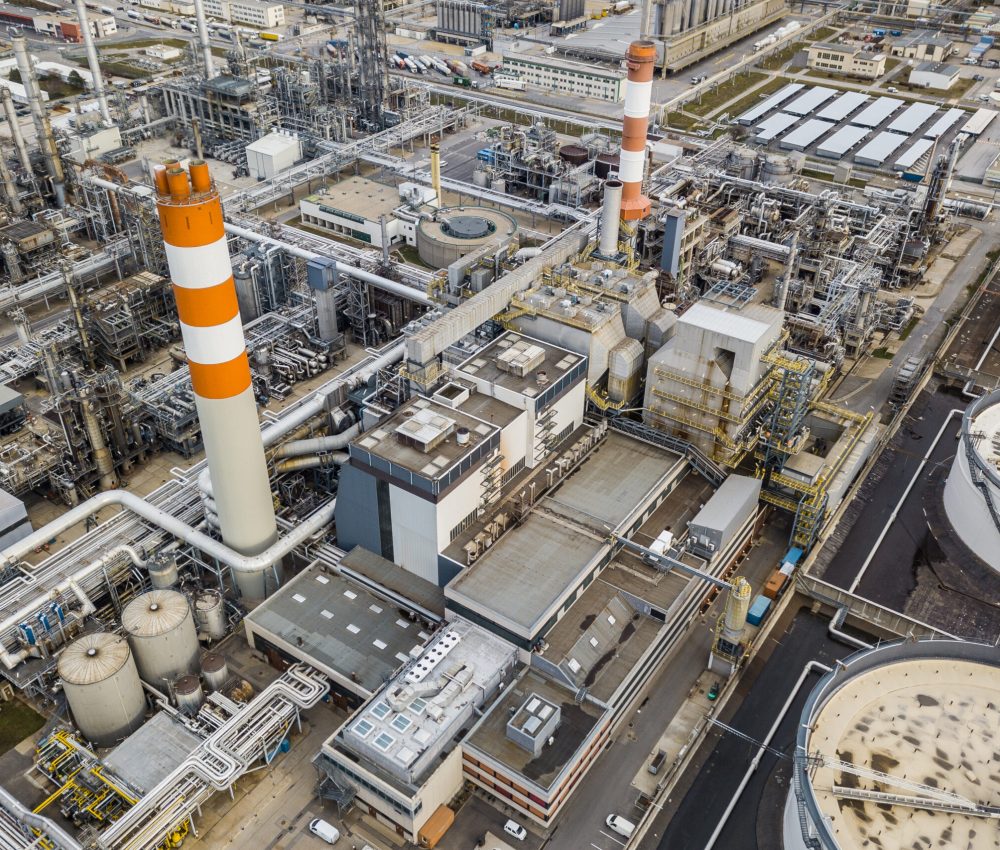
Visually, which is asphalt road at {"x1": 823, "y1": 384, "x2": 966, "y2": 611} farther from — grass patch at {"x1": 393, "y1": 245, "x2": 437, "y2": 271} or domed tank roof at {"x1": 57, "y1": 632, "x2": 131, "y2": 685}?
grass patch at {"x1": 393, "y1": 245, "x2": 437, "y2": 271}

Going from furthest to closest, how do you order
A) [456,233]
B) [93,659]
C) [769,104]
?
[769,104]
[456,233]
[93,659]

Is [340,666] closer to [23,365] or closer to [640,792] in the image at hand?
[640,792]

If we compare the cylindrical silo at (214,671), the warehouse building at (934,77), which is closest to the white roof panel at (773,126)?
the warehouse building at (934,77)

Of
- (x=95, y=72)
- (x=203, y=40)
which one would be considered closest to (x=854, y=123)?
(x=203, y=40)

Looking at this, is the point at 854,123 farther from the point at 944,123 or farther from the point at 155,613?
the point at 155,613

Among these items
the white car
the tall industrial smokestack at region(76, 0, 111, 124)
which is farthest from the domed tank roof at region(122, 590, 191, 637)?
the tall industrial smokestack at region(76, 0, 111, 124)

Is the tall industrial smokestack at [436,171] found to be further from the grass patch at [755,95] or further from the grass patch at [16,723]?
the grass patch at [16,723]
